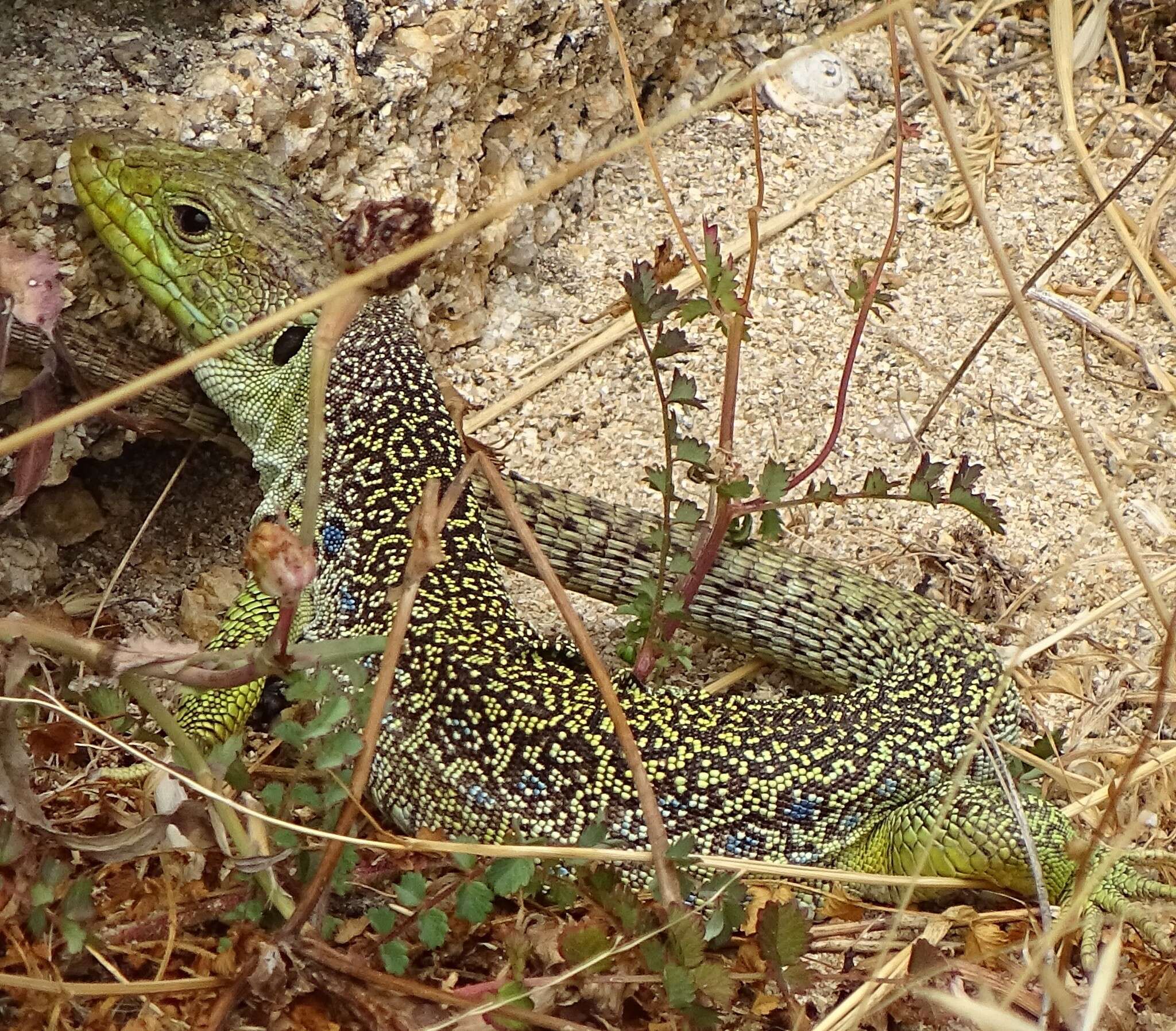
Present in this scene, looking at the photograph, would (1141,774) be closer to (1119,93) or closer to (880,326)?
(880,326)

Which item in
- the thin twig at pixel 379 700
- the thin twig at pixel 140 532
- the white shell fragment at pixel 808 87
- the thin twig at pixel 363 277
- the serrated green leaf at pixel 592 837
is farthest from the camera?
the white shell fragment at pixel 808 87

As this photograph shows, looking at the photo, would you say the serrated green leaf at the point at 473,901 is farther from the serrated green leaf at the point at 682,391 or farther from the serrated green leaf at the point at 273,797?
the serrated green leaf at the point at 682,391

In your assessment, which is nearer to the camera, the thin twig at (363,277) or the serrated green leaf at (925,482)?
the thin twig at (363,277)

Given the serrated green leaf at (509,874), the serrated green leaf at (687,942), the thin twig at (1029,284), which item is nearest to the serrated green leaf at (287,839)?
the serrated green leaf at (509,874)

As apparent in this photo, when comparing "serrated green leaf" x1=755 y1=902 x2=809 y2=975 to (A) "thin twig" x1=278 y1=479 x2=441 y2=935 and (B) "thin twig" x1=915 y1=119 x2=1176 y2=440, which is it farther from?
(B) "thin twig" x1=915 y1=119 x2=1176 y2=440

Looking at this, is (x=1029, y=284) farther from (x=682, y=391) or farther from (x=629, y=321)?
(x=682, y=391)

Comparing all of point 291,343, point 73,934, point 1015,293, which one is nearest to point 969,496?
point 1015,293
